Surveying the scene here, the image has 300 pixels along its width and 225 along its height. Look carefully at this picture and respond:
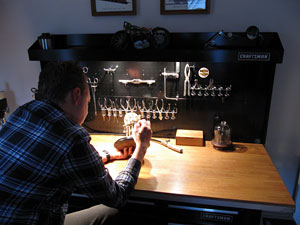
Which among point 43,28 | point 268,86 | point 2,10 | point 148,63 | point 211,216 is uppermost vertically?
point 2,10

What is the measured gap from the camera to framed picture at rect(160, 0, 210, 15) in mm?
1598

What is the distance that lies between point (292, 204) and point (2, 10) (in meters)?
2.34

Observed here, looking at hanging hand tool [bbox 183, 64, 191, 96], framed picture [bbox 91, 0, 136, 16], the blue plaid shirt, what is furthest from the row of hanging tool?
the blue plaid shirt

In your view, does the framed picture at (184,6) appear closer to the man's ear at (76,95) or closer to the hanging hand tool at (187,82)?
the hanging hand tool at (187,82)

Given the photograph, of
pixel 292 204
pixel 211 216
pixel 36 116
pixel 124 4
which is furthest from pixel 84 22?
pixel 292 204

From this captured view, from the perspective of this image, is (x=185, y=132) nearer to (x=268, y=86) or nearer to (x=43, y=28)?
(x=268, y=86)

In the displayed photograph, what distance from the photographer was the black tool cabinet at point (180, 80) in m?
1.55

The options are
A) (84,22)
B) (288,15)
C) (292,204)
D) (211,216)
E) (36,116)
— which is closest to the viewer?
(36,116)

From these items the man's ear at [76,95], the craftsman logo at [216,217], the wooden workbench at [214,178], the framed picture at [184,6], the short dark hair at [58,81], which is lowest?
the craftsman logo at [216,217]

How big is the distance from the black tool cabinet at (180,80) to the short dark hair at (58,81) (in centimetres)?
52

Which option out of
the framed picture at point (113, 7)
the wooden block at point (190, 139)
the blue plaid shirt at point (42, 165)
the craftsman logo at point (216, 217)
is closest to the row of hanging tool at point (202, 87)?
the wooden block at point (190, 139)

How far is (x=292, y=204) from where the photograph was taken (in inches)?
42.9

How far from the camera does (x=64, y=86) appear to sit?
1013 millimetres

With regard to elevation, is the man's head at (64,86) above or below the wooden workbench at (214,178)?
above
